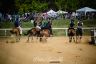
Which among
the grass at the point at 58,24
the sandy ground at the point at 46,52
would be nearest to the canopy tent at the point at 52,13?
the grass at the point at 58,24

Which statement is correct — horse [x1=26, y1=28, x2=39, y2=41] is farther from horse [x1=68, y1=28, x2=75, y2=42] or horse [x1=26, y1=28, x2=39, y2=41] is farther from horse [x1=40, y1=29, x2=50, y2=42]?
horse [x1=68, y1=28, x2=75, y2=42]

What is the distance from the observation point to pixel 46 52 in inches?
164

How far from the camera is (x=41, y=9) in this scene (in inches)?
165

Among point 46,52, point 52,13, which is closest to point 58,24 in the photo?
point 52,13

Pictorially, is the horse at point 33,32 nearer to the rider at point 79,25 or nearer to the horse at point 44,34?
the horse at point 44,34

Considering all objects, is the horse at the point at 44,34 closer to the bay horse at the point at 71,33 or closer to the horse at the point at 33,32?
the horse at the point at 33,32

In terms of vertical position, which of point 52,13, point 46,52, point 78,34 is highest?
point 52,13

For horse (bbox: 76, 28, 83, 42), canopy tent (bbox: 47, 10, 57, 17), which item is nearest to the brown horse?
canopy tent (bbox: 47, 10, 57, 17)

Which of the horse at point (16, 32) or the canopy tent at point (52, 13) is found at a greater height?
the canopy tent at point (52, 13)

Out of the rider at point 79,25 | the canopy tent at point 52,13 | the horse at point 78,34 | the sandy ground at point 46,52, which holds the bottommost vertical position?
the sandy ground at point 46,52

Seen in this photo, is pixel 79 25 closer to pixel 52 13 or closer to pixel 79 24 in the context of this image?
pixel 79 24

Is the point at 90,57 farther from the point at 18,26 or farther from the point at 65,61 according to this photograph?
the point at 18,26

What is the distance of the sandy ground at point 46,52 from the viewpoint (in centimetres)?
414

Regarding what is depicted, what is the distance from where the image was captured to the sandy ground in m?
4.14
